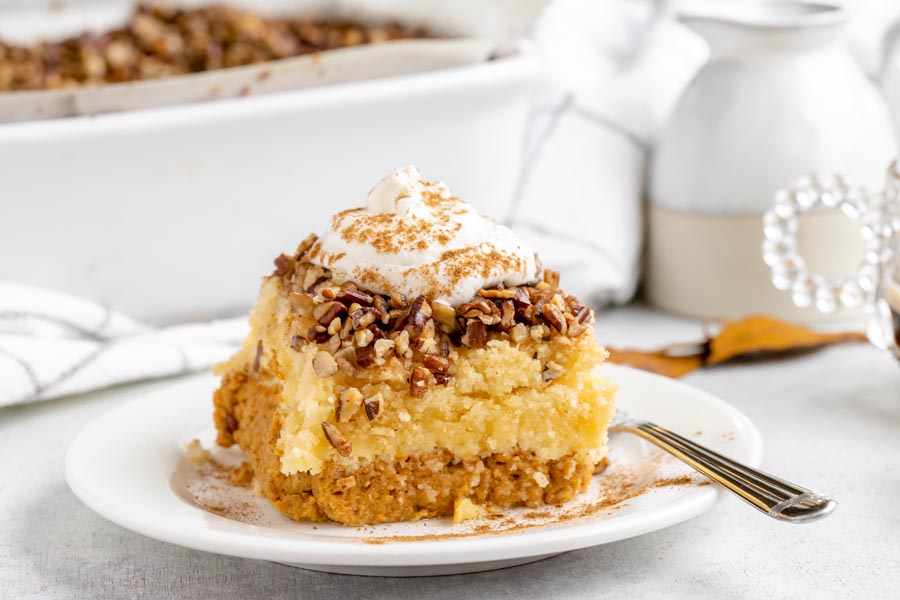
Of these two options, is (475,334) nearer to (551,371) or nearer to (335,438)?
(551,371)

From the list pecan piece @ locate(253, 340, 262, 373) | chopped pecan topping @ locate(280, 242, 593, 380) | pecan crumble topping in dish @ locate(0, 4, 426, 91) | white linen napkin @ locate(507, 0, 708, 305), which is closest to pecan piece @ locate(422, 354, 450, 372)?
chopped pecan topping @ locate(280, 242, 593, 380)

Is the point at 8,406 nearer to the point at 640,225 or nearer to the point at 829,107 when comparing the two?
the point at 640,225

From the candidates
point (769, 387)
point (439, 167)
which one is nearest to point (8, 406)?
point (439, 167)

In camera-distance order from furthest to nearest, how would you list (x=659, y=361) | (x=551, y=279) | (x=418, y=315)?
(x=659, y=361)
(x=551, y=279)
(x=418, y=315)

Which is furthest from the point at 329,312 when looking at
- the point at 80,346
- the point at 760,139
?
the point at 760,139

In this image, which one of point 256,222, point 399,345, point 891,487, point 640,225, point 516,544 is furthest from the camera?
point 640,225

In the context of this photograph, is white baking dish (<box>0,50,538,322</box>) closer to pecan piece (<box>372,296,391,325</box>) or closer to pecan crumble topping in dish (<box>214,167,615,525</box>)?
pecan crumble topping in dish (<box>214,167,615,525</box>)
